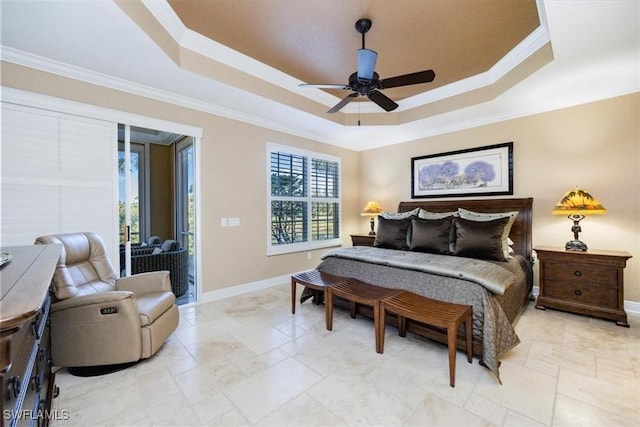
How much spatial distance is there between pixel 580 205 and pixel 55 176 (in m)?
5.38

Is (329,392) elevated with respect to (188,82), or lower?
lower

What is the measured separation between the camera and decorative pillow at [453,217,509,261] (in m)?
3.01

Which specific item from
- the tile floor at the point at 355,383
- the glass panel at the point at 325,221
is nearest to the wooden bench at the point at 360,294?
the tile floor at the point at 355,383

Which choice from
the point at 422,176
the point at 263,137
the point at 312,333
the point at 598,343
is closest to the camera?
the point at 598,343

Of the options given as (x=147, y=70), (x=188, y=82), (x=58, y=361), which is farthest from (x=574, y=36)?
(x=58, y=361)

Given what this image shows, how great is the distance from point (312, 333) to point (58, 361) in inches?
75.6

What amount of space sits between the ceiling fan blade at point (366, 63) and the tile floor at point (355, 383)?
237cm

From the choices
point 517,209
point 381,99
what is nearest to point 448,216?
point 517,209

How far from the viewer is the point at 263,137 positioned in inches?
164

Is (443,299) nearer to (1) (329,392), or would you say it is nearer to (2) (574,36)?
(1) (329,392)

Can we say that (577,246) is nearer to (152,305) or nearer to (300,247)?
(300,247)

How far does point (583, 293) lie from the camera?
115 inches

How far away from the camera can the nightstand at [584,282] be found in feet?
9.00

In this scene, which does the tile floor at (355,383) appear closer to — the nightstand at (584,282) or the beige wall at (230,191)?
the nightstand at (584,282)
